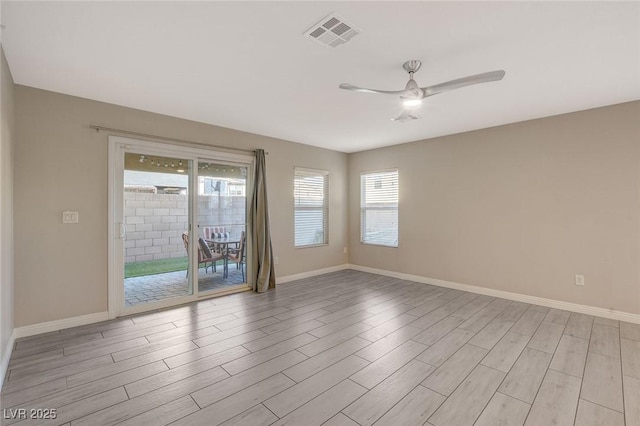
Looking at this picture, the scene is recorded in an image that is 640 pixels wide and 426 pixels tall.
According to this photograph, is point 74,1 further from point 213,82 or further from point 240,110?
point 240,110

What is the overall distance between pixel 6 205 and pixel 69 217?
2.40ft

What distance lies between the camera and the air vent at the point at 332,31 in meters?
1.91

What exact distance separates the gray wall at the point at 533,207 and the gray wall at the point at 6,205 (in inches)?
201

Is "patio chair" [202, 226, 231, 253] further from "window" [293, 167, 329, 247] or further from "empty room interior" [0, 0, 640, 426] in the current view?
"window" [293, 167, 329, 247]

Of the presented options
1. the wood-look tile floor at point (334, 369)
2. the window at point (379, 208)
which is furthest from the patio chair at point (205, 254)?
the window at point (379, 208)

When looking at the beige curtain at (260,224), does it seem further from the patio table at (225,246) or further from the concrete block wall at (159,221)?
the concrete block wall at (159,221)

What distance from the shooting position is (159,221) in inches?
151

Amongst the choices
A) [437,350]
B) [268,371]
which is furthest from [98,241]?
[437,350]

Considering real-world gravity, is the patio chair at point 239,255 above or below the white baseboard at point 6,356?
above

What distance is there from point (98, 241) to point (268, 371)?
8.40 ft

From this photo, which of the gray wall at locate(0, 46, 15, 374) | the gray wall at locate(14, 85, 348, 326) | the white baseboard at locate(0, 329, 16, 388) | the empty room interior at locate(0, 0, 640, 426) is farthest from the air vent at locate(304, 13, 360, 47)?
the white baseboard at locate(0, 329, 16, 388)

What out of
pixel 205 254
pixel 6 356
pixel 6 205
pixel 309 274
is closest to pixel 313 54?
pixel 6 205

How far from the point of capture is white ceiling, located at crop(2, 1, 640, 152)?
1839mm

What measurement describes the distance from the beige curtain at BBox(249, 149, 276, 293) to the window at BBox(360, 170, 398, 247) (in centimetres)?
225
